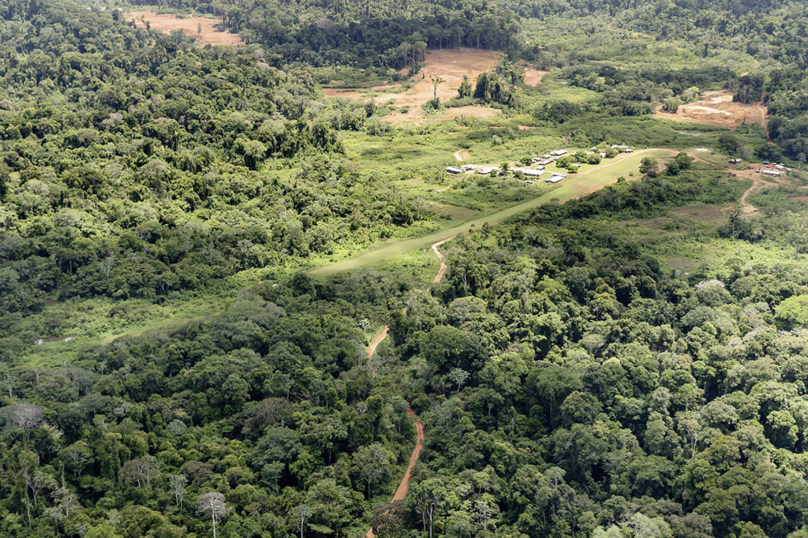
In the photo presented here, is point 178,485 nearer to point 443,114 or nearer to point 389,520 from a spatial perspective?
point 389,520

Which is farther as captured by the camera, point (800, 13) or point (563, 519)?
point (800, 13)

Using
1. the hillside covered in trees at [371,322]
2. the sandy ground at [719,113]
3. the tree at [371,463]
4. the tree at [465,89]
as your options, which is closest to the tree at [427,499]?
the hillside covered in trees at [371,322]

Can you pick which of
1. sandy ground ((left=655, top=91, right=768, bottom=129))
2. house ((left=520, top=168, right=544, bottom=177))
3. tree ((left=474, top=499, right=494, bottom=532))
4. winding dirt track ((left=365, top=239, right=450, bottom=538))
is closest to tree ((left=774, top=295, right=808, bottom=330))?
winding dirt track ((left=365, top=239, right=450, bottom=538))

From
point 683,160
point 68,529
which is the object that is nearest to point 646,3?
point 683,160

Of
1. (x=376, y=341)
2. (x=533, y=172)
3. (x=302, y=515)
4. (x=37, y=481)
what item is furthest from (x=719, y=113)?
(x=37, y=481)

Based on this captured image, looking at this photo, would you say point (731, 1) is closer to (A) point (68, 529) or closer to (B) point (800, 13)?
(B) point (800, 13)

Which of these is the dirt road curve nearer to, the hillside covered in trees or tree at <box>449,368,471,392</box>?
the hillside covered in trees

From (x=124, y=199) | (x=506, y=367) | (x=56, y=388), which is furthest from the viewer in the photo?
(x=124, y=199)
